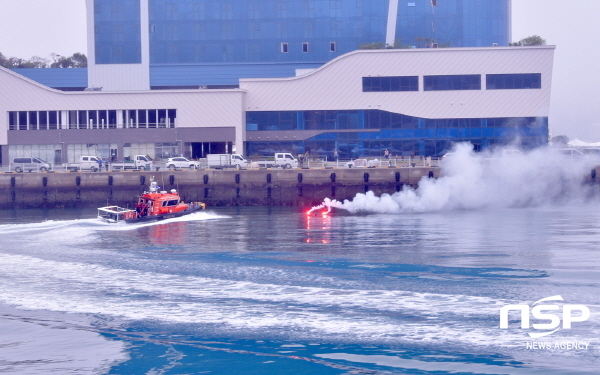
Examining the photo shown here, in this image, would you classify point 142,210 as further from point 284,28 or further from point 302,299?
point 284,28

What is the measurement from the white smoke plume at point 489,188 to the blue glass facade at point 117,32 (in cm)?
3553

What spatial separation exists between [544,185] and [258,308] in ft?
118

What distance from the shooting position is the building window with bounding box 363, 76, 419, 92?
65.9 metres

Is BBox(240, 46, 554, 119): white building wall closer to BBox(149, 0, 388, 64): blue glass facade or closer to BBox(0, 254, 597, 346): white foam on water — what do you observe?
BBox(149, 0, 388, 64): blue glass facade

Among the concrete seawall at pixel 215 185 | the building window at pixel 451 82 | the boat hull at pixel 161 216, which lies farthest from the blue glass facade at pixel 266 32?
the boat hull at pixel 161 216

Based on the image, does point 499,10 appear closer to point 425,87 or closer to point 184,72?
point 425,87

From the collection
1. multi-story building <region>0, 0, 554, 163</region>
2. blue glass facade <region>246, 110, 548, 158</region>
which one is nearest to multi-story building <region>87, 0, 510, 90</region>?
multi-story building <region>0, 0, 554, 163</region>

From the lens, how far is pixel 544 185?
51156mm

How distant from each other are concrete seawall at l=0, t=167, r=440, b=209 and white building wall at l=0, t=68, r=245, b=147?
12427 mm

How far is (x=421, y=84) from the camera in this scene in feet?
216

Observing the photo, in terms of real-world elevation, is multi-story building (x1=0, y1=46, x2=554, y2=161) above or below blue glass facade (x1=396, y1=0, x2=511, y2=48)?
below

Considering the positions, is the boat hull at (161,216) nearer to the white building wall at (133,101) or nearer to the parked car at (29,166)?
the parked car at (29,166)

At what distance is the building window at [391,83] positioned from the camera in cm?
6594

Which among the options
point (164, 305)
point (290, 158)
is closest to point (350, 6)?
point (290, 158)
